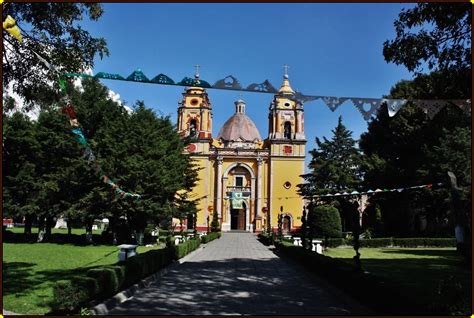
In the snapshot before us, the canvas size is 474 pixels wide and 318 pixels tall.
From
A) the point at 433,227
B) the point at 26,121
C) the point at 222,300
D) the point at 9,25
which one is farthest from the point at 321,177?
the point at 9,25

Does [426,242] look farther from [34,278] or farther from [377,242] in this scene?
[34,278]

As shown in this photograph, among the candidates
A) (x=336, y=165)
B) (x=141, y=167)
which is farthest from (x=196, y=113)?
(x=141, y=167)

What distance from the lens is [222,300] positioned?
9.66 m

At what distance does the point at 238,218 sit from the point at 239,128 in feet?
39.7

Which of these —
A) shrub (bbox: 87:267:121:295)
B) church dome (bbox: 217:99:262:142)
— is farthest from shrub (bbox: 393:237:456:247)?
church dome (bbox: 217:99:262:142)

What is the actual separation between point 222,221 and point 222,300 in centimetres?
4396

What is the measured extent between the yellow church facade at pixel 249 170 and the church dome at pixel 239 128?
3197mm

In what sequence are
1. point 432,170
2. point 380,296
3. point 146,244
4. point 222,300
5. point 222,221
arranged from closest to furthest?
point 380,296, point 222,300, point 146,244, point 432,170, point 222,221

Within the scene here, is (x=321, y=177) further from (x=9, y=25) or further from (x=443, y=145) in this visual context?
(x=9, y=25)

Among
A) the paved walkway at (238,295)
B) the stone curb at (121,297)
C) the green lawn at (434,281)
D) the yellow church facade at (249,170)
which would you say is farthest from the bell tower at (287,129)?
the stone curb at (121,297)

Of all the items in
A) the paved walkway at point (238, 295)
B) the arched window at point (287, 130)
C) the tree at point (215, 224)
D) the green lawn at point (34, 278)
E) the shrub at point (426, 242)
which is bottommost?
the paved walkway at point (238, 295)

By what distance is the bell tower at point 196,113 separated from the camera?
55.1 metres

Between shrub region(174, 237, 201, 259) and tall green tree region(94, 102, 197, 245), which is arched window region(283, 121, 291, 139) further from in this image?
shrub region(174, 237, 201, 259)

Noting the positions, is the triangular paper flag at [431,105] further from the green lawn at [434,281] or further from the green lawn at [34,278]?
the green lawn at [34,278]
